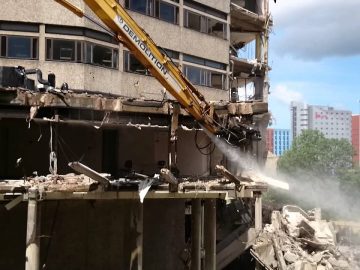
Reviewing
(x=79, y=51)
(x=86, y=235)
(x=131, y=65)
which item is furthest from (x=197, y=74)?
(x=86, y=235)

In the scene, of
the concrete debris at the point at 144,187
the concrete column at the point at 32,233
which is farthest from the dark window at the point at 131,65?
the concrete column at the point at 32,233

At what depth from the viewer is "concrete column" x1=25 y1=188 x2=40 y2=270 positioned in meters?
13.2

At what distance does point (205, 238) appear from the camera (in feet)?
62.3

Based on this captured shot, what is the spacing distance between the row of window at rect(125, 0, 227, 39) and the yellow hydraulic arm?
8.71 meters

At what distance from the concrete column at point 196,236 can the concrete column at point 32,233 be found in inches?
262

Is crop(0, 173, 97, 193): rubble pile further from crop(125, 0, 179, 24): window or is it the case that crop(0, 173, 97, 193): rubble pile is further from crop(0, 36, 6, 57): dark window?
crop(125, 0, 179, 24): window

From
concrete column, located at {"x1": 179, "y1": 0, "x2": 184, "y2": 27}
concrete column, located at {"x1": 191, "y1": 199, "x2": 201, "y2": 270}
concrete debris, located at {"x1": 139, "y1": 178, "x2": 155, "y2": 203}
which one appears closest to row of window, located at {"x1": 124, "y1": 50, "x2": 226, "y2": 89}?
concrete column, located at {"x1": 179, "y1": 0, "x2": 184, "y2": 27}

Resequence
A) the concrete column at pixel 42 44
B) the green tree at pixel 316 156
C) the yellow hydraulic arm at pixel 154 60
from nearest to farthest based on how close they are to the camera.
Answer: the yellow hydraulic arm at pixel 154 60 → the concrete column at pixel 42 44 → the green tree at pixel 316 156

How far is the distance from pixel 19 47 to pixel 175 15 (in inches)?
340

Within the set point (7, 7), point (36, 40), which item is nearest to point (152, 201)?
point (36, 40)

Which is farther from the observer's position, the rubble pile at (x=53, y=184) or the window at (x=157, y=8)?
the window at (x=157, y=8)

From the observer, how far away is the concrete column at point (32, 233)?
13.2 meters

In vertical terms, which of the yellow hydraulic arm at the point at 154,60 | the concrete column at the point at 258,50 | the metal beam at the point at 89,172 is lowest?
the metal beam at the point at 89,172

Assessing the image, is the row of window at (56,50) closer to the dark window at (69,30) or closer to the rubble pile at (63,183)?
the dark window at (69,30)
